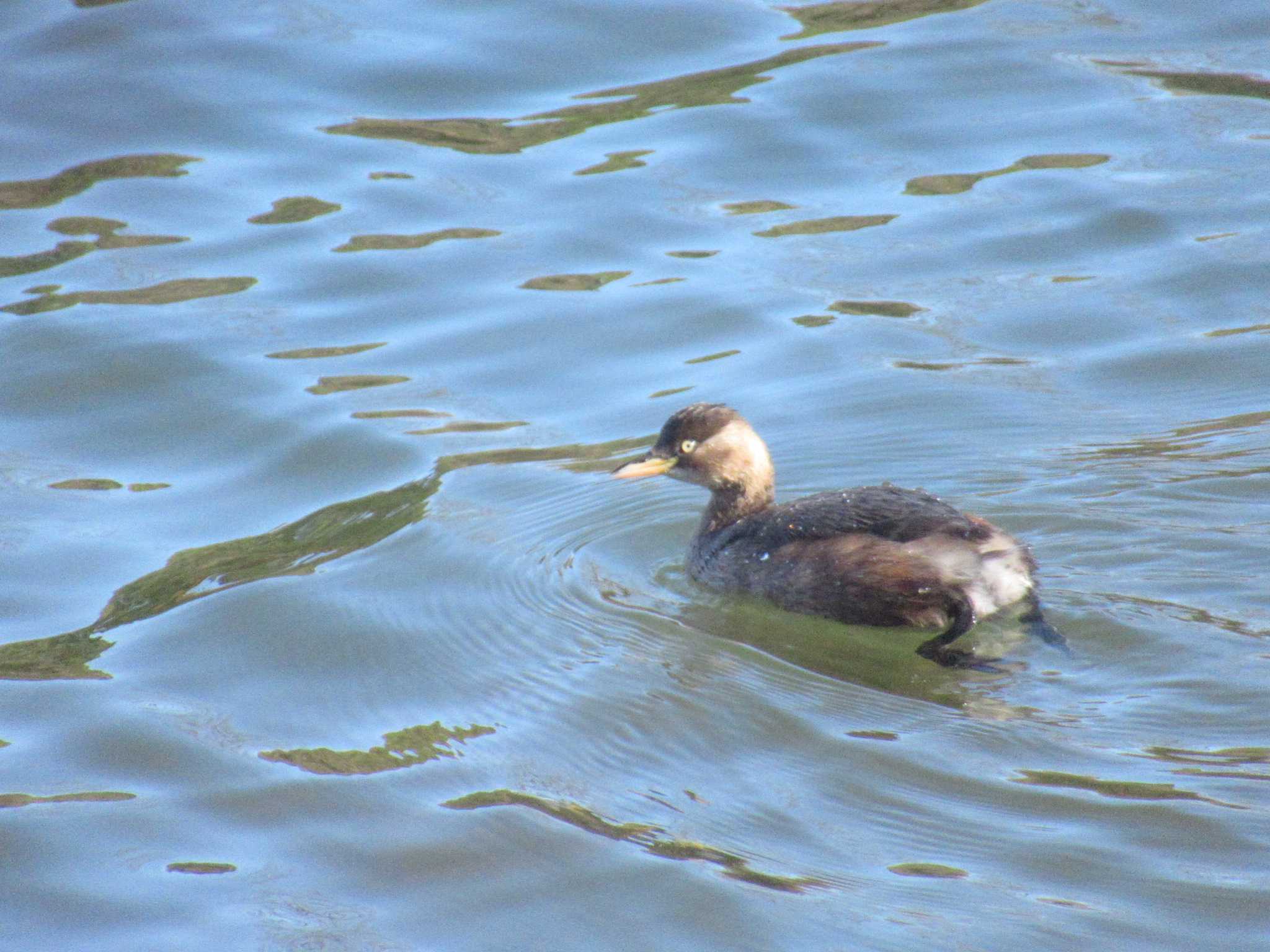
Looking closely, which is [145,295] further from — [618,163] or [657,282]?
[618,163]

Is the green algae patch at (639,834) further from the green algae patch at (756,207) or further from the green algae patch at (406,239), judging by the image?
the green algae patch at (756,207)

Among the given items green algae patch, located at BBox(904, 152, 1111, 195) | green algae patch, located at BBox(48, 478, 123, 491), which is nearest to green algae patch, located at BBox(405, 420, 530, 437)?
green algae patch, located at BBox(48, 478, 123, 491)

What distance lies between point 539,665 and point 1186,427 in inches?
127

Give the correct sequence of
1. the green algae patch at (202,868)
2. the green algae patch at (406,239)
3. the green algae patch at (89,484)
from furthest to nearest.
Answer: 1. the green algae patch at (406,239)
2. the green algae patch at (89,484)
3. the green algae patch at (202,868)

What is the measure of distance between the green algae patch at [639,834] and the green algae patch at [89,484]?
130 inches

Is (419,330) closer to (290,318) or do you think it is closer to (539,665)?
(290,318)

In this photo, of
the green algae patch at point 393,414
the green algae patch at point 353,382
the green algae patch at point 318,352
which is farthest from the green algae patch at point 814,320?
the green algae patch at point 318,352

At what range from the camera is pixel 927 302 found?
8.90 m

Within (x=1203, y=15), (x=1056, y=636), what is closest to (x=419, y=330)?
(x=1056, y=636)

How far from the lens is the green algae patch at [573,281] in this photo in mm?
9344

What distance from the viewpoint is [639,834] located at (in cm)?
489

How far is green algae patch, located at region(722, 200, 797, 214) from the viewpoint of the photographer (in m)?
10.1

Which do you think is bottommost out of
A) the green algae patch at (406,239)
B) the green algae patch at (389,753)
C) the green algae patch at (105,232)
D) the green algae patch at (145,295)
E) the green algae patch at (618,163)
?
the green algae patch at (389,753)

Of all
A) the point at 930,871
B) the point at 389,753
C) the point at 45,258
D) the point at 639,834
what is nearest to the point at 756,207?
the point at 45,258
